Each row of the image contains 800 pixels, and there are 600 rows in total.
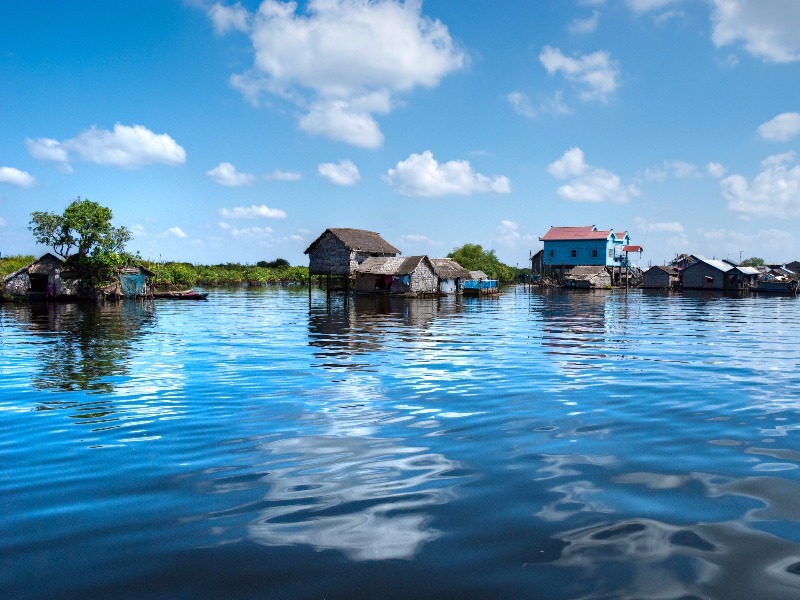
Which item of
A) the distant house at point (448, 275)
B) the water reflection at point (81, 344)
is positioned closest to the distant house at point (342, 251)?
the distant house at point (448, 275)

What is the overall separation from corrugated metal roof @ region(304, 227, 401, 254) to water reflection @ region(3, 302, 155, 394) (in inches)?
821

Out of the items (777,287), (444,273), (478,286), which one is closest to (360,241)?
(444,273)

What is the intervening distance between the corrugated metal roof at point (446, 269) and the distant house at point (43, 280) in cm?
2888

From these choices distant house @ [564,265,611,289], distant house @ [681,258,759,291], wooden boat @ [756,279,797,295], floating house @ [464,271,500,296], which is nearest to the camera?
floating house @ [464,271,500,296]

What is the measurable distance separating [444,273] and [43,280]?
31.9 metres

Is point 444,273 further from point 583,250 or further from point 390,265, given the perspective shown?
point 583,250

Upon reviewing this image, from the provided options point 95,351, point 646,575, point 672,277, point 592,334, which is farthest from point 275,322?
point 672,277

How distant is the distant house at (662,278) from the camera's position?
70.8m

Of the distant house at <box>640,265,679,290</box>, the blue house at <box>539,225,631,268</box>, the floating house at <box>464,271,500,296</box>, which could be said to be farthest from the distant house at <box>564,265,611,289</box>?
the floating house at <box>464,271,500,296</box>

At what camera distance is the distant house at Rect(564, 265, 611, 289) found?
6731 cm

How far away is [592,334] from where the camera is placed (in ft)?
66.9

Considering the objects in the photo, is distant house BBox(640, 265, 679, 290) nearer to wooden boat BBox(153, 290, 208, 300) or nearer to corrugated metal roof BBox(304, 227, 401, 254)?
corrugated metal roof BBox(304, 227, 401, 254)

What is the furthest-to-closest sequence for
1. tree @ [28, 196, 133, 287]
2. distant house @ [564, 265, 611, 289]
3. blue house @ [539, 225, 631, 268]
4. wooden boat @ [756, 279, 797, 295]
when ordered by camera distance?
blue house @ [539, 225, 631, 268] < distant house @ [564, 265, 611, 289] < wooden boat @ [756, 279, 797, 295] < tree @ [28, 196, 133, 287]

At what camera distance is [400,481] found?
5504 millimetres
